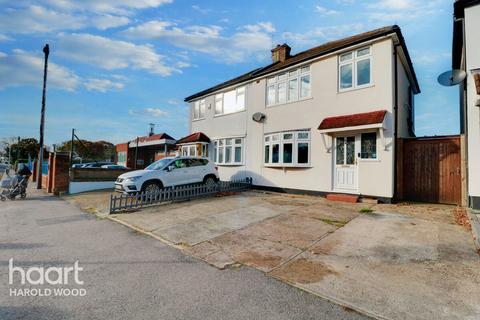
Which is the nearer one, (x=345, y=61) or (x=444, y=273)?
(x=444, y=273)

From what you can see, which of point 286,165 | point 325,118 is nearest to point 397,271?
point 325,118

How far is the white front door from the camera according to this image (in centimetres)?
1045

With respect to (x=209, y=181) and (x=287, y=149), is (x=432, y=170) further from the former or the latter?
(x=209, y=181)

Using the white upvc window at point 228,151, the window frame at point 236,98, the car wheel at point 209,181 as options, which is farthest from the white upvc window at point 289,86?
the car wheel at point 209,181

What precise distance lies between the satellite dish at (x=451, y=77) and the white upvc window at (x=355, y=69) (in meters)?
2.32

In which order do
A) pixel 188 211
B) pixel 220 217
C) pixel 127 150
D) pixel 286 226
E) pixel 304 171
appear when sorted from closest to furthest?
pixel 286 226, pixel 220 217, pixel 188 211, pixel 304 171, pixel 127 150

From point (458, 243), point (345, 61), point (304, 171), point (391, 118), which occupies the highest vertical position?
point (345, 61)

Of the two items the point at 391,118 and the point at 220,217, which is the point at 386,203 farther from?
the point at 220,217

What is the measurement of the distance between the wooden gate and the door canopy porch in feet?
4.90

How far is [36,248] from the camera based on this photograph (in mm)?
5438

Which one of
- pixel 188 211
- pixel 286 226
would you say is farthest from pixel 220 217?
pixel 286 226

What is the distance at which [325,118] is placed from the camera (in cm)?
1140

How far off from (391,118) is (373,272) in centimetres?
720

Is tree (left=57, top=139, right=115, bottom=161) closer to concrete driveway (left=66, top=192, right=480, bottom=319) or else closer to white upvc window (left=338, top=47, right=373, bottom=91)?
concrete driveway (left=66, top=192, right=480, bottom=319)
